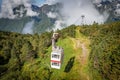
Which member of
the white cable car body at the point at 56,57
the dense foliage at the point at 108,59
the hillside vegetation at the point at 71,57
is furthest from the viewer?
the white cable car body at the point at 56,57

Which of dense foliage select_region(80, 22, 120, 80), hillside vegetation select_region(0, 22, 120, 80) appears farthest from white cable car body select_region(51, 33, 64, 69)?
dense foliage select_region(80, 22, 120, 80)

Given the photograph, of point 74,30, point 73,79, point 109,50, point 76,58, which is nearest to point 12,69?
point 76,58

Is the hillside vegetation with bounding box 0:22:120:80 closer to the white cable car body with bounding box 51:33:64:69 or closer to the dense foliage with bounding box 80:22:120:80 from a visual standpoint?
the dense foliage with bounding box 80:22:120:80

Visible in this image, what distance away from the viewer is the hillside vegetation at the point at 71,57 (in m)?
81.5

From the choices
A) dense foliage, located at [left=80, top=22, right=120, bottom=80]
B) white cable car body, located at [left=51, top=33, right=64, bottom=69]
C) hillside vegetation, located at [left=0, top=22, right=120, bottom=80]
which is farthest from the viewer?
white cable car body, located at [left=51, top=33, right=64, bottom=69]

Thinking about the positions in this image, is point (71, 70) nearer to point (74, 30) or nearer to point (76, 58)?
point (76, 58)

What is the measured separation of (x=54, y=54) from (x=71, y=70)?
547 inches

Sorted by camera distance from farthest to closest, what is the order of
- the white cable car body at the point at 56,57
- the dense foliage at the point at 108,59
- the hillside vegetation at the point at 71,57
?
the white cable car body at the point at 56,57
the hillside vegetation at the point at 71,57
the dense foliage at the point at 108,59

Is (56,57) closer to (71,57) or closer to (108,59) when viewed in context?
(108,59)

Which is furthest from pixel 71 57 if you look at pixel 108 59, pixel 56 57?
pixel 108 59

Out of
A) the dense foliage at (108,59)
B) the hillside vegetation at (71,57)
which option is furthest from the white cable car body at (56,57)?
the dense foliage at (108,59)

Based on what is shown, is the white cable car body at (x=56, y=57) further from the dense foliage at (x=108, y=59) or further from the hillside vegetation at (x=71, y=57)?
the dense foliage at (x=108, y=59)

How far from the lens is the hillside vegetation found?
81.5 m

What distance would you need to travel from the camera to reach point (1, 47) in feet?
534
